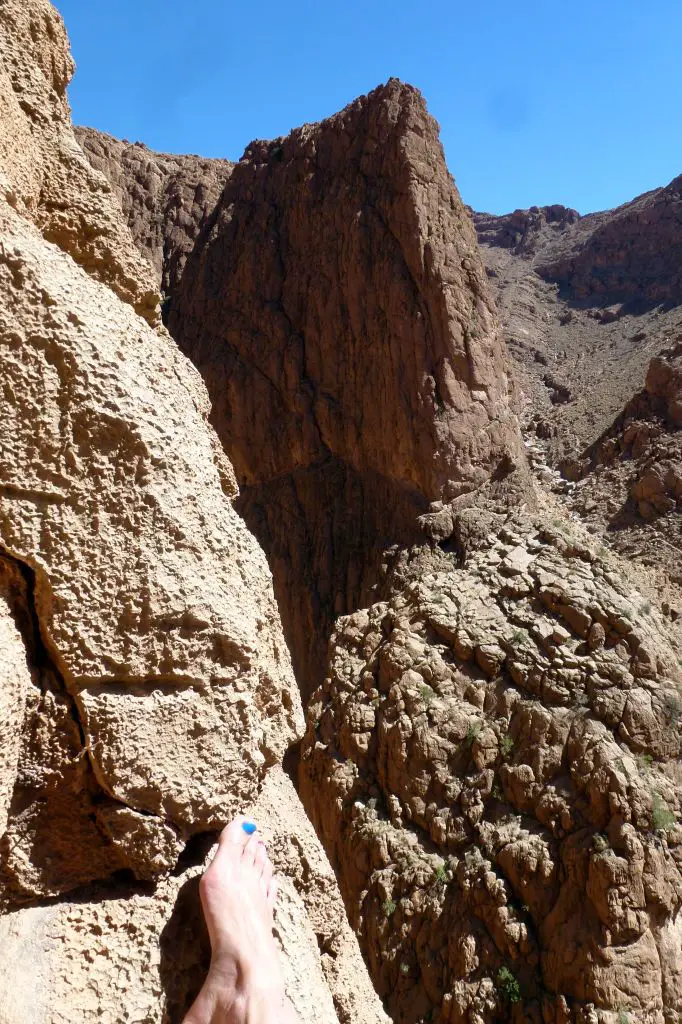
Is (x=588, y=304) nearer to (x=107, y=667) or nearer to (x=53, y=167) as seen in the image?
(x=53, y=167)

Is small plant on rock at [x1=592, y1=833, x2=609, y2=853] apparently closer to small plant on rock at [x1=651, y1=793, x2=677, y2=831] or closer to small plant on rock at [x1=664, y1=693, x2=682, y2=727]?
small plant on rock at [x1=651, y1=793, x2=677, y2=831]

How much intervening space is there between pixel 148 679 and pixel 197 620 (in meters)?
0.16

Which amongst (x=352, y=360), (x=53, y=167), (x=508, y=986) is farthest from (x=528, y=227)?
(x=53, y=167)

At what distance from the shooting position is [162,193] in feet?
54.4

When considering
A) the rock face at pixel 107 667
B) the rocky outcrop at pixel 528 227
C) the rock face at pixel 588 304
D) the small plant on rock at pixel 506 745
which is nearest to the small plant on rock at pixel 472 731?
the small plant on rock at pixel 506 745

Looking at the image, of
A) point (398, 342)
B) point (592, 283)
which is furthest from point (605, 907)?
point (592, 283)

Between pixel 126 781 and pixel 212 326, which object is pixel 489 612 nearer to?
pixel 126 781

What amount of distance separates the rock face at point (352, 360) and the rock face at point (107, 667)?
7.90 metres

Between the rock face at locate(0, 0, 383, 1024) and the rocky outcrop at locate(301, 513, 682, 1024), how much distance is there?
14.2ft

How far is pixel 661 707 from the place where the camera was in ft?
21.4

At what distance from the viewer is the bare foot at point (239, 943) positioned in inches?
60.4

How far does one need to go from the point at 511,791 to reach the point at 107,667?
5405 millimetres

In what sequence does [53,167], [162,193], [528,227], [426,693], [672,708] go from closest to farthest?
1. [53,167]
2. [672,708]
3. [426,693]
4. [162,193]
5. [528,227]

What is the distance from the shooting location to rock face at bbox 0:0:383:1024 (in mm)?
1468
